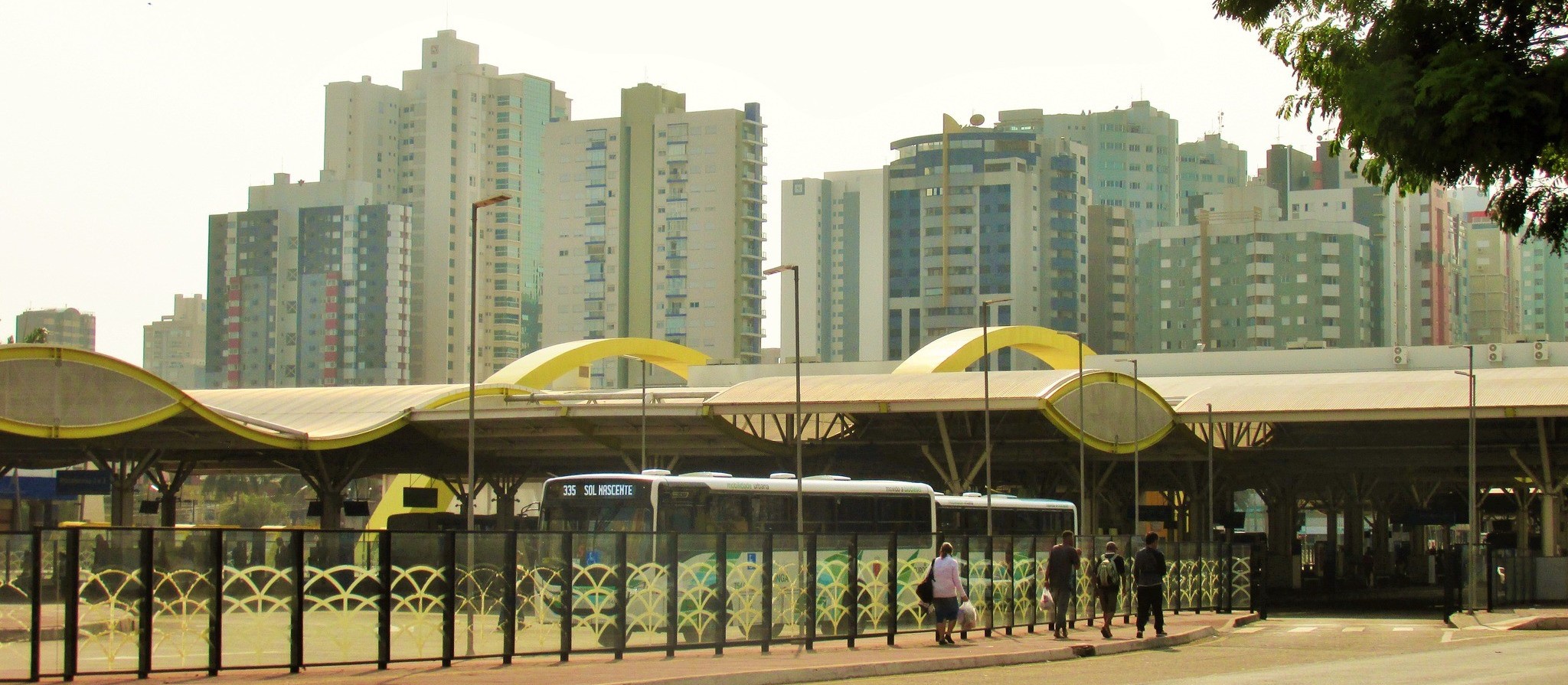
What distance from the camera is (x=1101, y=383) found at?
5409cm

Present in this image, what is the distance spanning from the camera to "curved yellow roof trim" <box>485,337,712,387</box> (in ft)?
257

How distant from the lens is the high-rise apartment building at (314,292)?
152 meters

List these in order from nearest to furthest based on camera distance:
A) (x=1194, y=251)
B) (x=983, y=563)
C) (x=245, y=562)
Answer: (x=245, y=562) < (x=983, y=563) < (x=1194, y=251)

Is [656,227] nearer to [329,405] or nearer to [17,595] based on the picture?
[329,405]

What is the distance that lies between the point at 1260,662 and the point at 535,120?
150 m

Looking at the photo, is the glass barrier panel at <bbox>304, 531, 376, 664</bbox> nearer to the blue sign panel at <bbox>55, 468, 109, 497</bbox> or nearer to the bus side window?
the bus side window

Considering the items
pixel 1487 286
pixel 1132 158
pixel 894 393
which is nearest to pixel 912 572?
pixel 894 393

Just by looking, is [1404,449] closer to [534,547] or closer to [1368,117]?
[534,547]

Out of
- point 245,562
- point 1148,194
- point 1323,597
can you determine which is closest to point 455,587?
point 245,562

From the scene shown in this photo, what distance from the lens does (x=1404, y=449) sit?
61844 millimetres

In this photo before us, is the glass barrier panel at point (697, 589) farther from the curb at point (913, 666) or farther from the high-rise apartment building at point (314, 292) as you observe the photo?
the high-rise apartment building at point (314, 292)

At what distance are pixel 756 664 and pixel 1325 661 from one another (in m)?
8.19

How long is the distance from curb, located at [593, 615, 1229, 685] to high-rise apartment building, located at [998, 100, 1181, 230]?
159951 millimetres

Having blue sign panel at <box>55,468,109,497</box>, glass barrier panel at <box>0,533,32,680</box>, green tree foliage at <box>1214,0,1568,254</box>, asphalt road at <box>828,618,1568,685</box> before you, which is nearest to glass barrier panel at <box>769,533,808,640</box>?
asphalt road at <box>828,618,1568,685</box>
